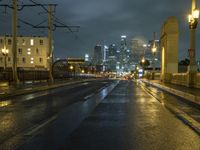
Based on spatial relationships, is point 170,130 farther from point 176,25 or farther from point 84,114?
point 176,25

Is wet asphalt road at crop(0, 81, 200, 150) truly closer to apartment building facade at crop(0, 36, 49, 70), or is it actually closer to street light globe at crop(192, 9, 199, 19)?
street light globe at crop(192, 9, 199, 19)

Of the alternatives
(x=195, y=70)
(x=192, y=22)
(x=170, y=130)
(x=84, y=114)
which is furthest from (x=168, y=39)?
(x=170, y=130)

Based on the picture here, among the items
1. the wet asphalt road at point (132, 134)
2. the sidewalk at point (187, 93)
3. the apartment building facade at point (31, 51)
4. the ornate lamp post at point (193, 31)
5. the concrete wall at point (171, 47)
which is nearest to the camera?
the wet asphalt road at point (132, 134)

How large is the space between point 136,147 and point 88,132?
261cm

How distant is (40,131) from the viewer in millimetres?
11680

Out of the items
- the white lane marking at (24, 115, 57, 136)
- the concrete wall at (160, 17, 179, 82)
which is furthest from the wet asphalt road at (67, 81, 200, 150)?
the concrete wall at (160, 17, 179, 82)

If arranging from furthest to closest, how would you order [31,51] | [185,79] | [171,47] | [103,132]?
[31,51], [171,47], [185,79], [103,132]

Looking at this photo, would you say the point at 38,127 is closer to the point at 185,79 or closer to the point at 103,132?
the point at 103,132

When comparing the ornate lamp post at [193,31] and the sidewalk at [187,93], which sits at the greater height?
the ornate lamp post at [193,31]

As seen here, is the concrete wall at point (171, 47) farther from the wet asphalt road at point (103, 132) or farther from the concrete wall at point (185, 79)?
the wet asphalt road at point (103, 132)

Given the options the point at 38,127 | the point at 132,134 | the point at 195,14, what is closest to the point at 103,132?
the point at 132,134

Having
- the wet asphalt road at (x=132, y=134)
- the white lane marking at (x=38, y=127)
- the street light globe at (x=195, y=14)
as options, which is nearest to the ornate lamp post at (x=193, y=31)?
the street light globe at (x=195, y=14)

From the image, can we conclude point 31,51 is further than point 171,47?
Yes

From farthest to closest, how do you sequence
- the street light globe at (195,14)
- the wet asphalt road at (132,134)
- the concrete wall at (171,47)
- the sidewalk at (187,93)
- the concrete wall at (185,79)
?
1. the concrete wall at (171,47)
2. the concrete wall at (185,79)
3. the street light globe at (195,14)
4. the sidewalk at (187,93)
5. the wet asphalt road at (132,134)
